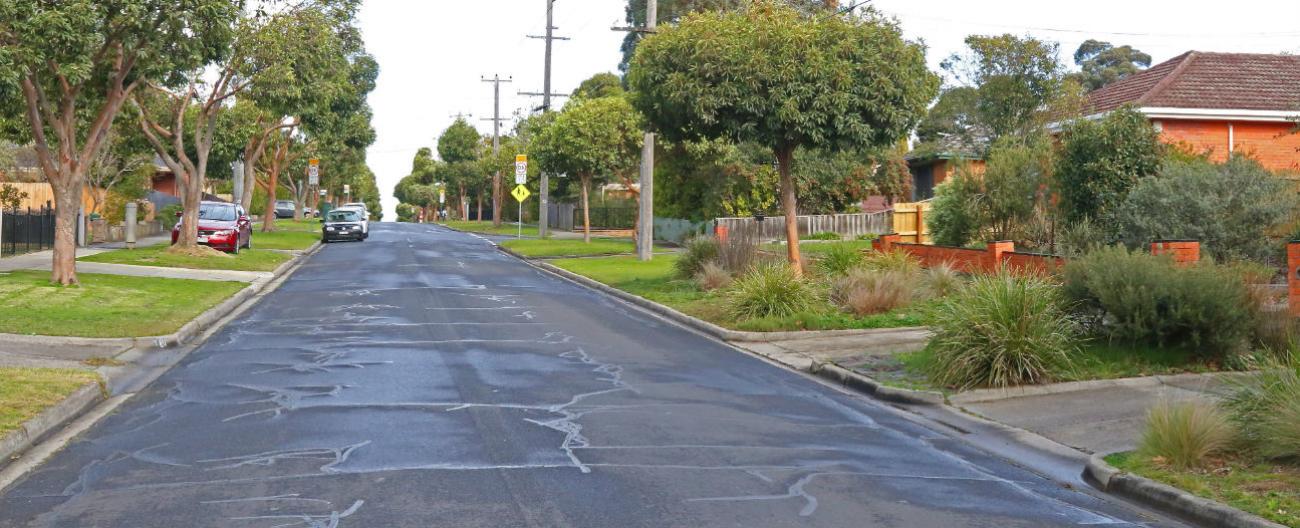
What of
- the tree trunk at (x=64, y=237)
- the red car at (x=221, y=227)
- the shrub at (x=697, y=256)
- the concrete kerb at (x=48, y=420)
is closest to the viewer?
the concrete kerb at (x=48, y=420)

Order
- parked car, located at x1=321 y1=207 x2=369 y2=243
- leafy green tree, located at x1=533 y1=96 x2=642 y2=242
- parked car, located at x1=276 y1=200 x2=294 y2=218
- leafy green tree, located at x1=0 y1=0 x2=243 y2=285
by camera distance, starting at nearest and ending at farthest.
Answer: leafy green tree, located at x1=0 y1=0 x2=243 y2=285 → leafy green tree, located at x1=533 y1=96 x2=642 y2=242 → parked car, located at x1=321 y1=207 x2=369 y2=243 → parked car, located at x1=276 y1=200 x2=294 y2=218

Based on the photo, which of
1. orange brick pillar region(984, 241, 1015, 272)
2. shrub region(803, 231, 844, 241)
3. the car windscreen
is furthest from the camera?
shrub region(803, 231, 844, 241)

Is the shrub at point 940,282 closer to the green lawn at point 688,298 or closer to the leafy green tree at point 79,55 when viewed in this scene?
the green lawn at point 688,298

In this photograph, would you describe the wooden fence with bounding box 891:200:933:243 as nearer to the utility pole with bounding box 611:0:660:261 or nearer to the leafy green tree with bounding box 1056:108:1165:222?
the utility pole with bounding box 611:0:660:261

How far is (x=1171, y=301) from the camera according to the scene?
12836 millimetres

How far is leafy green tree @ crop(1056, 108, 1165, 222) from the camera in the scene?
23.0 m

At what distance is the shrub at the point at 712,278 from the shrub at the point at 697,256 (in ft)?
2.26

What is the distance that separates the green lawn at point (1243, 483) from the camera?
7320mm

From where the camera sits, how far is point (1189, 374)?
12547 mm

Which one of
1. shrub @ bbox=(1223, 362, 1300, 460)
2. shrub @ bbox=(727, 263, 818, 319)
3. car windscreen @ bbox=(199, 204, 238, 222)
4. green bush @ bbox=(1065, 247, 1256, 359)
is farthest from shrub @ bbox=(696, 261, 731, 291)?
car windscreen @ bbox=(199, 204, 238, 222)

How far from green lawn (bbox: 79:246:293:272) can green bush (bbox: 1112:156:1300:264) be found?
20087 mm

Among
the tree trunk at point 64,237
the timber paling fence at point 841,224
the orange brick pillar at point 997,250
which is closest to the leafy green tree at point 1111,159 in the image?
the orange brick pillar at point 997,250

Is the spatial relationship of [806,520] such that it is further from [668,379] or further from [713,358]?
[713,358]

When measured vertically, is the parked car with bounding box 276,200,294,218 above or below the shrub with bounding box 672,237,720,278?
above
